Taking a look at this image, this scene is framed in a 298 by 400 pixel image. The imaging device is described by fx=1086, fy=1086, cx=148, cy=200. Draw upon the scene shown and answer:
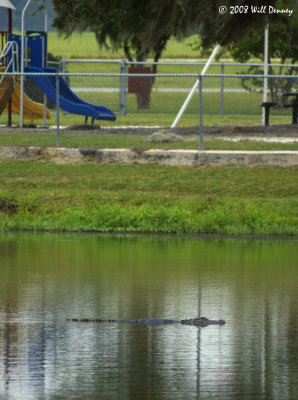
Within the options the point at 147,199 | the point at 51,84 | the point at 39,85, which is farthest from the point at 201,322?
the point at 51,84

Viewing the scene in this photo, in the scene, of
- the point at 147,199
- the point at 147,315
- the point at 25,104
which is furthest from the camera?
the point at 25,104

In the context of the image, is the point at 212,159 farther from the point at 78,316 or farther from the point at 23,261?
the point at 78,316

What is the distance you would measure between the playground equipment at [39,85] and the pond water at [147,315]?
1169 centimetres

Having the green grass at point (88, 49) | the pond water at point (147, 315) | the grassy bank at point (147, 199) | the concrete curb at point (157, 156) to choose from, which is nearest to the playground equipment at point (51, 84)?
the concrete curb at point (157, 156)

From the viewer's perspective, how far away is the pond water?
7.58 meters

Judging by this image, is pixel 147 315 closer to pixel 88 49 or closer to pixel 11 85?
pixel 11 85

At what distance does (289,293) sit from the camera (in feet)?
36.6

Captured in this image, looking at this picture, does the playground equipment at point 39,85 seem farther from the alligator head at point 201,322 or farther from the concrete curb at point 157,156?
the alligator head at point 201,322

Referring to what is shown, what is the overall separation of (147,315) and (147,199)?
7.44m

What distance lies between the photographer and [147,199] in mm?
17359

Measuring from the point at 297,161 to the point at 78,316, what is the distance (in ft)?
32.9

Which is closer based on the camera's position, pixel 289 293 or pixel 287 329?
pixel 287 329

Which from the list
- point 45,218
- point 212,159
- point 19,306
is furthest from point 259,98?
point 19,306

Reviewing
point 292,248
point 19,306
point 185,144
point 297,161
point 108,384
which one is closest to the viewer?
point 108,384
